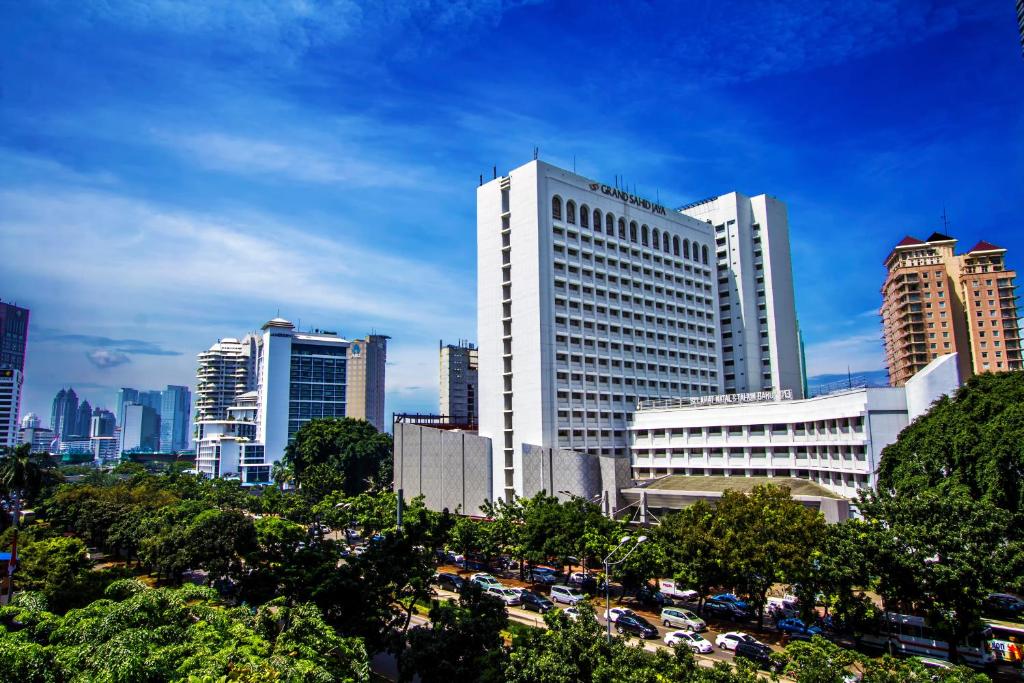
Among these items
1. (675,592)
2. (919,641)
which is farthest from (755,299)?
(919,641)

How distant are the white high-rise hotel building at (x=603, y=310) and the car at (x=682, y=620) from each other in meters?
38.6

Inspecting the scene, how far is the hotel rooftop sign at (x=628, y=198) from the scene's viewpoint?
10106 centimetres

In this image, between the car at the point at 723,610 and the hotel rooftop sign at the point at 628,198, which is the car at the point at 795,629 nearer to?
the car at the point at 723,610

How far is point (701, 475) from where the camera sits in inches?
3408

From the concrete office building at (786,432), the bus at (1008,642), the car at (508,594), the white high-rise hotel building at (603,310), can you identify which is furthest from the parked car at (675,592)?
the white high-rise hotel building at (603,310)

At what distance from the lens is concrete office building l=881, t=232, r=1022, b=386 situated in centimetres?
13825

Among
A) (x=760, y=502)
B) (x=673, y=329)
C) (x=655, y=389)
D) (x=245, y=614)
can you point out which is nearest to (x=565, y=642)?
(x=245, y=614)

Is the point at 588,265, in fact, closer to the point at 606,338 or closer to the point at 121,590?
the point at 606,338

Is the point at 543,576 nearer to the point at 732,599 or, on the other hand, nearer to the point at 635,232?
the point at 732,599

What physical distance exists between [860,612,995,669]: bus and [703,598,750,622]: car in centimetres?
892

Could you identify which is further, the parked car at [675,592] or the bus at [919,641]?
the parked car at [675,592]

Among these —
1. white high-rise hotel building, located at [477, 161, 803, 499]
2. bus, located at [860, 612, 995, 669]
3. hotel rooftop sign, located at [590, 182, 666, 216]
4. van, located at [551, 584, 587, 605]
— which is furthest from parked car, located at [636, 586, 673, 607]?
hotel rooftop sign, located at [590, 182, 666, 216]

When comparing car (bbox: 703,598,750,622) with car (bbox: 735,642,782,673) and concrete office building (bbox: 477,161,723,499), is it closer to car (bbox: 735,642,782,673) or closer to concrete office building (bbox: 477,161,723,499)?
car (bbox: 735,642,782,673)

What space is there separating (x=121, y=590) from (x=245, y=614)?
1235 centimetres
